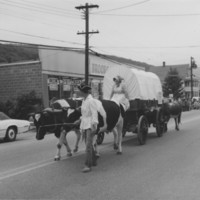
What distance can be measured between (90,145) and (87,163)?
15.5 inches

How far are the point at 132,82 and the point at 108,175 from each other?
589 cm

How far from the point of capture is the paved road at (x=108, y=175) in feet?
22.0

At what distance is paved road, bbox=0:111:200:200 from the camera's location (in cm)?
670

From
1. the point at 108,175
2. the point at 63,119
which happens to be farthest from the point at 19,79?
the point at 108,175

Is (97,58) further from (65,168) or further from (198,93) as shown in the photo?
(198,93)

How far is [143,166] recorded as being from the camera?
30.3ft

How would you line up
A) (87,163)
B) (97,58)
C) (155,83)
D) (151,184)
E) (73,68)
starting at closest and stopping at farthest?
(151,184) → (87,163) → (155,83) → (73,68) → (97,58)

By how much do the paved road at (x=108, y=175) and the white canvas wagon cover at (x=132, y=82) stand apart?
225 centimetres

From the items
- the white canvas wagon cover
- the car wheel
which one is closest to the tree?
the car wheel

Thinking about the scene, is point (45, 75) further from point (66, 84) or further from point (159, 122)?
point (159, 122)

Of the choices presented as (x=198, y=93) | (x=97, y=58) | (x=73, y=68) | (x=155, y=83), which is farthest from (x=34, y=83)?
(x=198, y=93)

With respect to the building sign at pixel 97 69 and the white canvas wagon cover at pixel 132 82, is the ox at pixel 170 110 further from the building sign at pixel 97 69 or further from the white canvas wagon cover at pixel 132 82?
the building sign at pixel 97 69

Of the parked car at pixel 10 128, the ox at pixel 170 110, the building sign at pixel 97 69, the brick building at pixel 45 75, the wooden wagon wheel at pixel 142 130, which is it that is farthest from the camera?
the building sign at pixel 97 69

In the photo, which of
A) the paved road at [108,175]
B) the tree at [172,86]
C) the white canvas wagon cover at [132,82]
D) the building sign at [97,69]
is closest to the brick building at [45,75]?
the building sign at [97,69]
